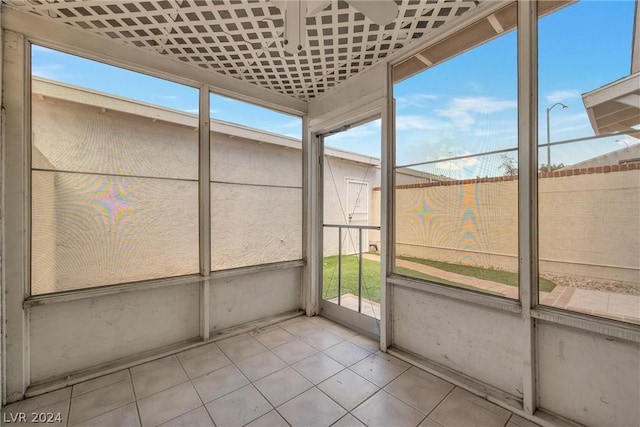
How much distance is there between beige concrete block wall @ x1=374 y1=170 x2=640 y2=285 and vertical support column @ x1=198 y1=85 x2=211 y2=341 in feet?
7.03

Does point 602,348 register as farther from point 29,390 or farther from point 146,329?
point 29,390

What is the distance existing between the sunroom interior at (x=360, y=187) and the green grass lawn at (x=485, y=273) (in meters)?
0.01

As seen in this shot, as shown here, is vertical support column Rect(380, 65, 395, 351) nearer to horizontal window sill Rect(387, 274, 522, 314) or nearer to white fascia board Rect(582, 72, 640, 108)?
horizontal window sill Rect(387, 274, 522, 314)

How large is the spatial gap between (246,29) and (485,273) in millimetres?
2642

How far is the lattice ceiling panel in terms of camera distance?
179 cm

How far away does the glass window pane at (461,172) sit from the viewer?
1810 millimetres

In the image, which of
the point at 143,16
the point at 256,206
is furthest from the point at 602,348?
the point at 143,16

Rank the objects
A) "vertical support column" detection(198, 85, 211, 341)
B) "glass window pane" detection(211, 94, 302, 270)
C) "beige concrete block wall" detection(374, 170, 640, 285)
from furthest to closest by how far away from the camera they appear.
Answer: "glass window pane" detection(211, 94, 302, 270), "vertical support column" detection(198, 85, 211, 341), "beige concrete block wall" detection(374, 170, 640, 285)

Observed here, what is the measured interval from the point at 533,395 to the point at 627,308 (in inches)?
30.1

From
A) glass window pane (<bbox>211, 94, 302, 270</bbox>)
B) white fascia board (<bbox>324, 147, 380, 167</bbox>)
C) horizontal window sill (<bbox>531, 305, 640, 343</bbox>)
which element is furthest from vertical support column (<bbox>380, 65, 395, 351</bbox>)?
glass window pane (<bbox>211, 94, 302, 270</bbox>)

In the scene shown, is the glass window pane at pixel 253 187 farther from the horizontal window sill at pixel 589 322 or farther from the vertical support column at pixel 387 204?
the horizontal window sill at pixel 589 322

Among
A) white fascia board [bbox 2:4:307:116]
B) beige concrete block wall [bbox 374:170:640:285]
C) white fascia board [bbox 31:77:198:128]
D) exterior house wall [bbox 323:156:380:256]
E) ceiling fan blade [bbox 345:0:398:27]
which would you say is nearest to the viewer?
ceiling fan blade [bbox 345:0:398:27]

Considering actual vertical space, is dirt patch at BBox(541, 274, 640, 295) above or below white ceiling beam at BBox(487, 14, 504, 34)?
below

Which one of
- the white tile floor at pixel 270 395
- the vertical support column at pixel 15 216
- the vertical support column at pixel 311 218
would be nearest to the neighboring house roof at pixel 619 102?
the white tile floor at pixel 270 395
